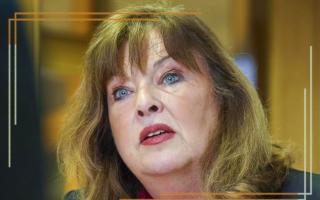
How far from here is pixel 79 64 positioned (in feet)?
2.76

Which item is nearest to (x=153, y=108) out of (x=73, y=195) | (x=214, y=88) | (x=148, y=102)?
(x=148, y=102)

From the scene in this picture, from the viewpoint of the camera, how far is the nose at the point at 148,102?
2.59ft

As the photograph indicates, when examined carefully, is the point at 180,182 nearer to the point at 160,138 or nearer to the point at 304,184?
the point at 160,138

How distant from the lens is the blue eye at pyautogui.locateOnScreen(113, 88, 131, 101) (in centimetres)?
83

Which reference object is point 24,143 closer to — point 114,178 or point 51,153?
point 51,153

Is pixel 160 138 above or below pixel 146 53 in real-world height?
below

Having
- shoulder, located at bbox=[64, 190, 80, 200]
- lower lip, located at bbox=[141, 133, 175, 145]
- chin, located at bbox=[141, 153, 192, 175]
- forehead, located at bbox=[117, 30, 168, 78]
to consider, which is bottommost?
shoulder, located at bbox=[64, 190, 80, 200]

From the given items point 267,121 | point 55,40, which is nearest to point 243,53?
point 267,121

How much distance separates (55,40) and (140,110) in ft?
0.62

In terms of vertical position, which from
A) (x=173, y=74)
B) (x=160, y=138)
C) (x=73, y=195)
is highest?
(x=173, y=74)

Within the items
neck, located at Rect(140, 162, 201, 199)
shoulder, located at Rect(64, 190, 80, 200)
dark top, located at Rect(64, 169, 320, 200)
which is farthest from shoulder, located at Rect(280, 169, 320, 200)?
shoulder, located at Rect(64, 190, 80, 200)

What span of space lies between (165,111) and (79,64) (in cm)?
18

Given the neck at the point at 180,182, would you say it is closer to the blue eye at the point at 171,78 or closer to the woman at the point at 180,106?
the woman at the point at 180,106

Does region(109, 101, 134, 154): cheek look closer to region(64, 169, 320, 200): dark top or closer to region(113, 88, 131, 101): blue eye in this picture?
region(113, 88, 131, 101): blue eye
